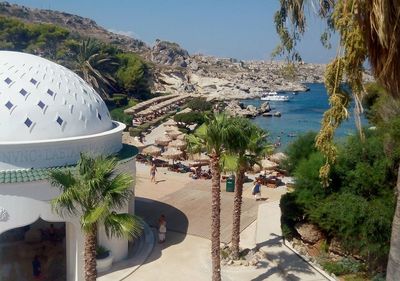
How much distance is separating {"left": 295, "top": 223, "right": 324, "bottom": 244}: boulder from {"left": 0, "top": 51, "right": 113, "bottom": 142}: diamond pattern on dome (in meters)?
8.99

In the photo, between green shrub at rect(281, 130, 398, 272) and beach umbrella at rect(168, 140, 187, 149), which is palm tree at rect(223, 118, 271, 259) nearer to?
green shrub at rect(281, 130, 398, 272)

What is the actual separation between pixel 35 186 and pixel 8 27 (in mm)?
83536

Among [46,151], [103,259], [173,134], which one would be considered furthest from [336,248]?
[173,134]

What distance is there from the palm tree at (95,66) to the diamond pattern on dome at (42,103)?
154 feet

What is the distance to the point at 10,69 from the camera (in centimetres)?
1605

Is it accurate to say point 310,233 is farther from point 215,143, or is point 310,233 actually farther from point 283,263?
point 215,143

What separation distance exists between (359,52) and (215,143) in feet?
23.4

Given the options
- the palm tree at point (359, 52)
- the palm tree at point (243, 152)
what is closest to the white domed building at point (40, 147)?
the palm tree at point (243, 152)

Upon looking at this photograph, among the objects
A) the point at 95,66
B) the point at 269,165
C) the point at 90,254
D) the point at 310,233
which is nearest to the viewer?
the point at 90,254

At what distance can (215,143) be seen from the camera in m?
13.1

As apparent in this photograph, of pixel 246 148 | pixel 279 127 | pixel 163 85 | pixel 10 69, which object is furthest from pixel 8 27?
pixel 246 148

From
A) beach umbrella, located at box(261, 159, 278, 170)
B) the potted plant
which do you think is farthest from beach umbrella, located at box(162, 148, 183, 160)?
the potted plant

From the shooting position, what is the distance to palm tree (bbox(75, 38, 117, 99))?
63188mm

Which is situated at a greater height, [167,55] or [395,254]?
[167,55]
